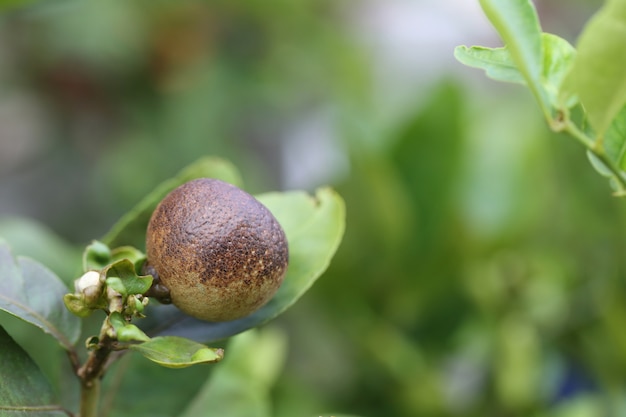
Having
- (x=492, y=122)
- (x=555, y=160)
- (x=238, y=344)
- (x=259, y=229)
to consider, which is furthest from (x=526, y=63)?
(x=492, y=122)

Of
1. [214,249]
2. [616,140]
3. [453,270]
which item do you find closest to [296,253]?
[214,249]

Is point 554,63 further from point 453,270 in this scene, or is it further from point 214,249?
point 453,270

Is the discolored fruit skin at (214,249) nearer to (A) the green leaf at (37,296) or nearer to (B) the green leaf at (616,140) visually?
(A) the green leaf at (37,296)

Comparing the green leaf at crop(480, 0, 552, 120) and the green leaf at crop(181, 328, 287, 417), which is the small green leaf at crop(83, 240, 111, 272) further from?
the green leaf at crop(480, 0, 552, 120)

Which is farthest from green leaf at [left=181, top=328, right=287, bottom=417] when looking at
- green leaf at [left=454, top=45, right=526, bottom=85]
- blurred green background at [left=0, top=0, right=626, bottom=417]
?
green leaf at [left=454, top=45, right=526, bottom=85]

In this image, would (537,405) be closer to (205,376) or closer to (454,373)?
(454,373)

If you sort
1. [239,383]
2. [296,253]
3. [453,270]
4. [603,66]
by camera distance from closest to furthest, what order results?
[603,66] → [296,253] → [239,383] → [453,270]
